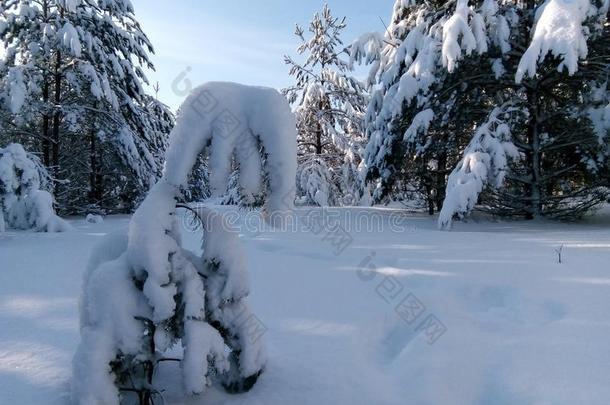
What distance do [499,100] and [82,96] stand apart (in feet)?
33.4

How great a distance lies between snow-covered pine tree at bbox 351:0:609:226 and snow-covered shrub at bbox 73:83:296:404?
16.8ft

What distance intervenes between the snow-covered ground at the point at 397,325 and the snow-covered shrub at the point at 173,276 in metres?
0.35

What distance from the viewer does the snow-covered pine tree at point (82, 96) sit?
29.5 feet

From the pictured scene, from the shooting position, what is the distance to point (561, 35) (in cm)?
583

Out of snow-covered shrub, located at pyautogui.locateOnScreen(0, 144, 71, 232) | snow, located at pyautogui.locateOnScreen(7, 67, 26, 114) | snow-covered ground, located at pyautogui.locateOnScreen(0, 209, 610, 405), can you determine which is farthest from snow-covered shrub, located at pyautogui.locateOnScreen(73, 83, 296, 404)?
snow, located at pyautogui.locateOnScreen(7, 67, 26, 114)

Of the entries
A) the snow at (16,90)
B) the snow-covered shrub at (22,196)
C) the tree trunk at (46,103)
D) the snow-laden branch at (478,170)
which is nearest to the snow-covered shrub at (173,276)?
the snow-laden branch at (478,170)

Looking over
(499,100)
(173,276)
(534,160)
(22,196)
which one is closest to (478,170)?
(534,160)

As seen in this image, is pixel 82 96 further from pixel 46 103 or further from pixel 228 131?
pixel 228 131

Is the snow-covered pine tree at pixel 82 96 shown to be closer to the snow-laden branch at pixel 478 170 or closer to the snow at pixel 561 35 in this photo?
the snow-laden branch at pixel 478 170

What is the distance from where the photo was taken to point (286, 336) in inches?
109

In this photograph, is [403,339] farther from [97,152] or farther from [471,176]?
[97,152]

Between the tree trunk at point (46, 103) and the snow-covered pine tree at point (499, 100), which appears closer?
the snow-covered pine tree at point (499, 100)

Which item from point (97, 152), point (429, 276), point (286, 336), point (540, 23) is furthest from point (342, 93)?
point (286, 336)

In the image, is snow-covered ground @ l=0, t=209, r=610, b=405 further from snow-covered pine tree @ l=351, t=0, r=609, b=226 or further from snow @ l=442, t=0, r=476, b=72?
snow @ l=442, t=0, r=476, b=72
